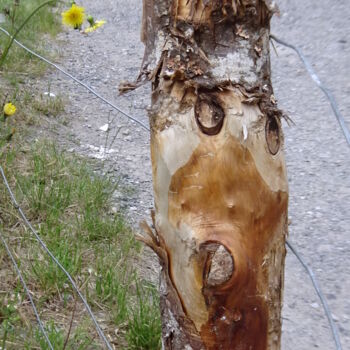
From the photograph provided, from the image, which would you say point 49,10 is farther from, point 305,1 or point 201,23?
point 201,23

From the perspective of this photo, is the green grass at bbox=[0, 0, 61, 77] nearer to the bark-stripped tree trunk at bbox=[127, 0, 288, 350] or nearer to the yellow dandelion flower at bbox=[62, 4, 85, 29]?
the yellow dandelion flower at bbox=[62, 4, 85, 29]

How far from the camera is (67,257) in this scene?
2.54 meters

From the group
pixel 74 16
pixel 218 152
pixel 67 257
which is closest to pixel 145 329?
pixel 67 257

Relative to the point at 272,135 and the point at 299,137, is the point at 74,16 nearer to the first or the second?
the point at 272,135

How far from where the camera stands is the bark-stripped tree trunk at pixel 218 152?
4.31 ft

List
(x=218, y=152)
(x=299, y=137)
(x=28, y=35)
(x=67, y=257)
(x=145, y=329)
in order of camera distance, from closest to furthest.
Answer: (x=218, y=152)
(x=145, y=329)
(x=67, y=257)
(x=299, y=137)
(x=28, y=35)

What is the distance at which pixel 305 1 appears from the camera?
22.5 ft

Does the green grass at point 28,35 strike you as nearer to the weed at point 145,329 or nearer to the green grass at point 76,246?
the green grass at point 76,246

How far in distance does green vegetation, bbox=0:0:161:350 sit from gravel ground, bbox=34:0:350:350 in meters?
0.21

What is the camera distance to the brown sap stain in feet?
4.32

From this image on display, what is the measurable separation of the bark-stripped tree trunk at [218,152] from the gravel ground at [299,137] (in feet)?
0.81

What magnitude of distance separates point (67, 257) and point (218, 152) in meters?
1.39

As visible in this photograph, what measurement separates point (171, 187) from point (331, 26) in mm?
5114

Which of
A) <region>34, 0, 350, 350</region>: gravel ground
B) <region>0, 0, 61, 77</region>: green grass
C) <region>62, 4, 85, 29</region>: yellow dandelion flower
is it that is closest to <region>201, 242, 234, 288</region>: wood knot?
<region>34, 0, 350, 350</region>: gravel ground
